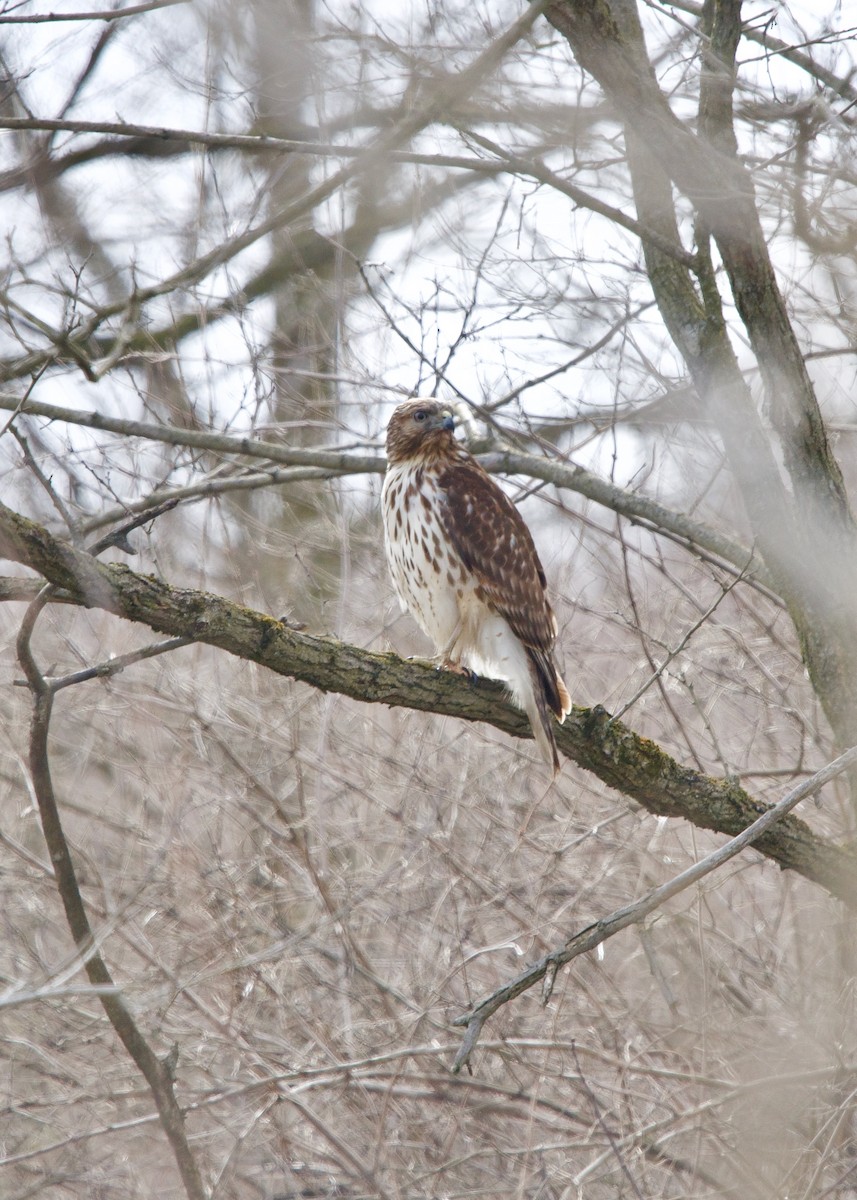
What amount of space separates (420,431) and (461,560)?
655 mm

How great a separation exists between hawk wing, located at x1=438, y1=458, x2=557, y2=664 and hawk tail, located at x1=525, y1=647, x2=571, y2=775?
1.23 ft

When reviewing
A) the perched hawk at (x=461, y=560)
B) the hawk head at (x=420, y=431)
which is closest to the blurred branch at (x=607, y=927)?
the perched hawk at (x=461, y=560)

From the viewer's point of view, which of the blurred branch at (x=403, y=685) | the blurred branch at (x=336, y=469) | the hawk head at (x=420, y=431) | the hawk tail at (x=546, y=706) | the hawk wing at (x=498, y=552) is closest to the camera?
the blurred branch at (x=403, y=685)

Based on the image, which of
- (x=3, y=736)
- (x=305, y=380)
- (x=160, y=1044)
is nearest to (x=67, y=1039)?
(x=160, y=1044)

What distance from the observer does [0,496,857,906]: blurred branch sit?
318 cm

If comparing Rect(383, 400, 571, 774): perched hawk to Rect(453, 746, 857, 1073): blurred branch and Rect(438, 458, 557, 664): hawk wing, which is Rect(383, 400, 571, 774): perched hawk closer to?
Rect(438, 458, 557, 664): hawk wing

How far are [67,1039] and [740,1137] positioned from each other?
272 cm

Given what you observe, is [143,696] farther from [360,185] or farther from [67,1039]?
[360,185]

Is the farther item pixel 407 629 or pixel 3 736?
pixel 407 629

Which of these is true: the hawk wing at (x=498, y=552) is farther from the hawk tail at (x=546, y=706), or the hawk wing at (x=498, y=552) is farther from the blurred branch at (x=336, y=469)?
the hawk tail at (x=546, y=706)

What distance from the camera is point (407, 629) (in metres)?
6.73

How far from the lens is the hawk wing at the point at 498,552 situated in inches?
199

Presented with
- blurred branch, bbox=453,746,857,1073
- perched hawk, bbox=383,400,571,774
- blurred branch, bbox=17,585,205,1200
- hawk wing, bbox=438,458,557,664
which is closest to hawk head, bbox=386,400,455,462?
perched hawk, bbox=383,400,571,774

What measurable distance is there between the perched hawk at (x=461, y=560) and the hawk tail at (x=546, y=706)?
0.97ft
